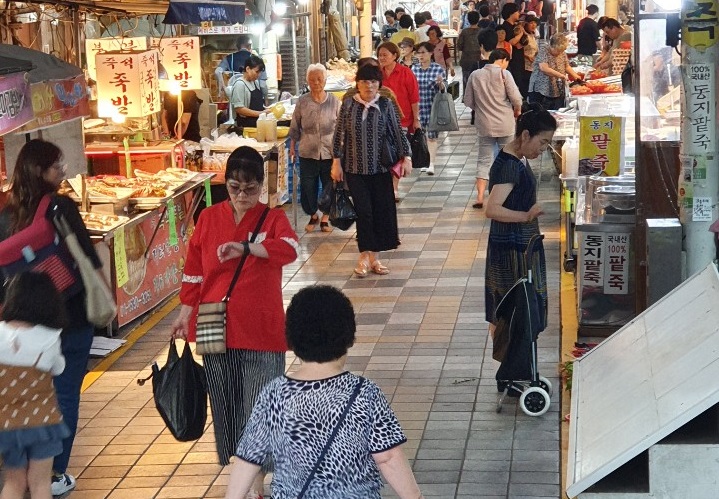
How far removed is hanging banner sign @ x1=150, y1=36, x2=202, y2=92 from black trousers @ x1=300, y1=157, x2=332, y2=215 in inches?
68.2

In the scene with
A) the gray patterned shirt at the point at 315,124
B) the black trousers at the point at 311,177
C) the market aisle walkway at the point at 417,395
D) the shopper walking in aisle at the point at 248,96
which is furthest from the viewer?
the shopper walking in aisle at the point at 248,96

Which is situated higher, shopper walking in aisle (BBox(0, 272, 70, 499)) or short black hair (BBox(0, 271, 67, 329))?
short black hair (BBox(0, 271, 67, 329))

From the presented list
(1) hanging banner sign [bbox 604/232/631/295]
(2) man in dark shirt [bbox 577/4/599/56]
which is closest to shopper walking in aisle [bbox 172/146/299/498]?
(1) hanging banner sign [bbox 604/232/631/295]

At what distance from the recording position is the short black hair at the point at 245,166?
5.88m

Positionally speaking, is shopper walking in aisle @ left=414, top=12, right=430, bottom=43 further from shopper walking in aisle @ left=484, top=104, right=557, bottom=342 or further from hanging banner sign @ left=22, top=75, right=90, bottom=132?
shopper walking in aisle @ left=484, top=104, right=557, bottom=342

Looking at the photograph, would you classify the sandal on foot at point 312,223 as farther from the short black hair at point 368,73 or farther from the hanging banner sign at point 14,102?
the hanging banner sign at point 14,102

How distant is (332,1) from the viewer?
29.5 metres

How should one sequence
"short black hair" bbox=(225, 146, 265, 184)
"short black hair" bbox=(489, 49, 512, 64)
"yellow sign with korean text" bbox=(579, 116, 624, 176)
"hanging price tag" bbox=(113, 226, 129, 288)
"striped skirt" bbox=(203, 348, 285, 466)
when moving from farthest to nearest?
"short black hair" bbox=(489, 49, 512, 64) < "yellow sign with korean text" bbox=(579, 116, 624, 176) < "hanging price tag" bbox=(113, 226, 129, 288) < "striped skirt" bbox=(203, 348, 285, 466) < "short black hair" bbox=(225, 146, 265, 184)

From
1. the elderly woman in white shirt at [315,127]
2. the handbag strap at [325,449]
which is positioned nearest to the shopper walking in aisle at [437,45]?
the elderly woman in white shirt at [315,127]

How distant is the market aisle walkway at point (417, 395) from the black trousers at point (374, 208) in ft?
1.35

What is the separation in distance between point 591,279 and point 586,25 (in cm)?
1616

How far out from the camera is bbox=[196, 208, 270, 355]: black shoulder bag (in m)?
5.91

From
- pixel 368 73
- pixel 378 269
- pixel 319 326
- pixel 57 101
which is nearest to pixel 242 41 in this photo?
pixel 378 269

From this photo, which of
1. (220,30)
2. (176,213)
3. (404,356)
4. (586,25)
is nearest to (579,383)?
(404,356)
